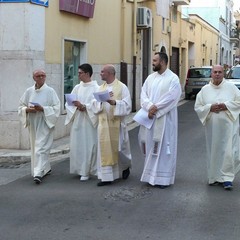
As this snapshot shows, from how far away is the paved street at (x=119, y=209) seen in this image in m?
5.39

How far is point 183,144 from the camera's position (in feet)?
37.8

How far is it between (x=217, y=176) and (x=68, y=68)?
6712mm

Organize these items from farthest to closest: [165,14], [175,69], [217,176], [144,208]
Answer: [175,69] → [165,14] → [217,176] → [144,208]

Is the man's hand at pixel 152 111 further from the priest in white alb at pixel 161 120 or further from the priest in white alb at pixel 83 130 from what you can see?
the priest in white alb at pixel 83 130

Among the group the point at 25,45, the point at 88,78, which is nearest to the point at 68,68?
the point at 25,45

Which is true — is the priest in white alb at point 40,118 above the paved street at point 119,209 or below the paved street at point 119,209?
above

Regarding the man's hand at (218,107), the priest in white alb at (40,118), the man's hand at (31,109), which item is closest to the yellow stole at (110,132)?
the priest in white alb at (40,118)

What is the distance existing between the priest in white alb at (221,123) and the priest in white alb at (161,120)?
454 mm

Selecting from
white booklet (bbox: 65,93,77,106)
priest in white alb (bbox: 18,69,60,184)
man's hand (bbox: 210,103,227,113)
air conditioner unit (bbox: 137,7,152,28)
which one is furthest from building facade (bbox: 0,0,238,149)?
man's hand (bbox: 210,103,227,113)

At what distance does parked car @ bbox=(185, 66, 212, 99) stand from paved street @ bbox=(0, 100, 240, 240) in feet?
56.3

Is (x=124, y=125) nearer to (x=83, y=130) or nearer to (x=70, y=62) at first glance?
(x=83, y=130)

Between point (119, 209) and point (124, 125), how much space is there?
179 cm

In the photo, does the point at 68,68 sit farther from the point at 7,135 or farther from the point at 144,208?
the point at 144,208

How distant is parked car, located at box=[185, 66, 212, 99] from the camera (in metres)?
25.4
